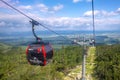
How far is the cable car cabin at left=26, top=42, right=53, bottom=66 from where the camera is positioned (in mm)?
12963

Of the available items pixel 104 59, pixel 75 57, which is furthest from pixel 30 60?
pixel 75 57

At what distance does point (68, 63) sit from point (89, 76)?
429 inches

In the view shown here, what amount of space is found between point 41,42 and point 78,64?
68.1m

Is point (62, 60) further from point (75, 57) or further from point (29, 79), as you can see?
point (29, 79)

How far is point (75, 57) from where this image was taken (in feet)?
254

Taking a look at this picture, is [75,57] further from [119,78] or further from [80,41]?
[80,41]

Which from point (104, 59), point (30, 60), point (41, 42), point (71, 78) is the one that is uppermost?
point (41, 42)

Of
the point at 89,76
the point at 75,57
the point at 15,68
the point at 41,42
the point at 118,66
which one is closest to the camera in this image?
the point at 41,42

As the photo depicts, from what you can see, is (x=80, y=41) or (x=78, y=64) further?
(x=78, y=64)

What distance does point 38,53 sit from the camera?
13062 mm

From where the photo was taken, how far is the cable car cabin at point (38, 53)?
13.0 metres

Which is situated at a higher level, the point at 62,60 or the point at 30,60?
the point at 30,60

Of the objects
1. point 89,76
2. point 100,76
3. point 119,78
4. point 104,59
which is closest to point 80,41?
point 119,78

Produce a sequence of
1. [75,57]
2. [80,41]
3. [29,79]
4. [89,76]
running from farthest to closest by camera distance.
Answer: [75,57]
[89,76]
[29,79]
[80,41]
